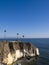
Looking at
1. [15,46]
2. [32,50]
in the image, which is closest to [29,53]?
[32,50]

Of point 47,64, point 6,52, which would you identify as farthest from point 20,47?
point 47,64

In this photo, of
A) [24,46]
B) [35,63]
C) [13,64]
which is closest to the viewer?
[13,64]

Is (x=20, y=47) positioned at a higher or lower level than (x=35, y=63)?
higher

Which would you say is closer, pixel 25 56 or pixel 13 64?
pixel 13 64

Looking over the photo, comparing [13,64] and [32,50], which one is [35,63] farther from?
[32,50]

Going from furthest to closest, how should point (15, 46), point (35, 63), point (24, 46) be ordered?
1. point (24, 46)
2. point (15, 46)
3. point (35, 63)

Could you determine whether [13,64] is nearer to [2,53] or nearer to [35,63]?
[2,53]
